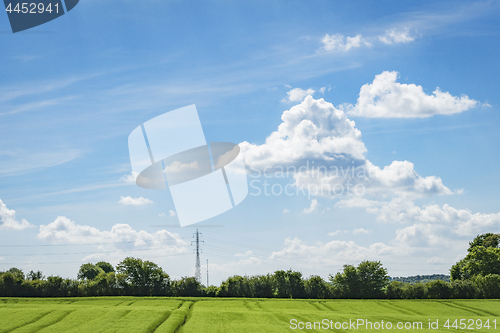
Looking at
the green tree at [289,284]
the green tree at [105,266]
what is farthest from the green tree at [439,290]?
the green tree at [105,266]

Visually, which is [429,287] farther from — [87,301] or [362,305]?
[87,301]

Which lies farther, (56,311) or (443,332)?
(56,311)

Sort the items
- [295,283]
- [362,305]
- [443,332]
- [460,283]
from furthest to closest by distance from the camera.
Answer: [295,283], [460,283], [362,305], [443,332]

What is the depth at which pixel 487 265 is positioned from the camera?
102 metres

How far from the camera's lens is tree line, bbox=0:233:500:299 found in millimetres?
98812

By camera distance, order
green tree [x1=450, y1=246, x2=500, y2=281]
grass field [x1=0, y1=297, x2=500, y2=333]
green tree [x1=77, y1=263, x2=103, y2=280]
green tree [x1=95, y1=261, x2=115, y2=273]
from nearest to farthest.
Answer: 1. grass field [x1=0, y1=297, x2=500, y2=333]
2. green tree [x1=450, y1=246, x2=500, y2=281]
3. green tree [x1=77, y1=263, x2=103, y2=280]
4. green tree [x1=95, y1=261, x2=115, y2=273]

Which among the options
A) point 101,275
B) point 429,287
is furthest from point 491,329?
point 101,275

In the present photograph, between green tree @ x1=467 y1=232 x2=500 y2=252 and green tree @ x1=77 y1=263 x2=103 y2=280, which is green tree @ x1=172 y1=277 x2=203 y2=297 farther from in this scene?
green tree @ x1=467 y1=232 x2=500 y2=252

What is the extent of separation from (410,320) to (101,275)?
8300 centimetres

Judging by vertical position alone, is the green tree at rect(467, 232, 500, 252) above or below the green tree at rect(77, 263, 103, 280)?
above

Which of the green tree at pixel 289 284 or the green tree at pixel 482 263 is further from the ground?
the green tree at pixel 482 263

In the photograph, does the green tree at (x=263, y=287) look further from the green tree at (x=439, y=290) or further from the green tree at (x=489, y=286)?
the green tree at (x=489, y=286)

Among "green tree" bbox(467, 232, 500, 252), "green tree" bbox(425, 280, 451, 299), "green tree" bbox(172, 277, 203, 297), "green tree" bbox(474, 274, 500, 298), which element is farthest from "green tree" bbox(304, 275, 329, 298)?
"green tree" bbox(467, 232, 500, 252)

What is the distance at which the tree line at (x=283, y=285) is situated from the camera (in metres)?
98.8
